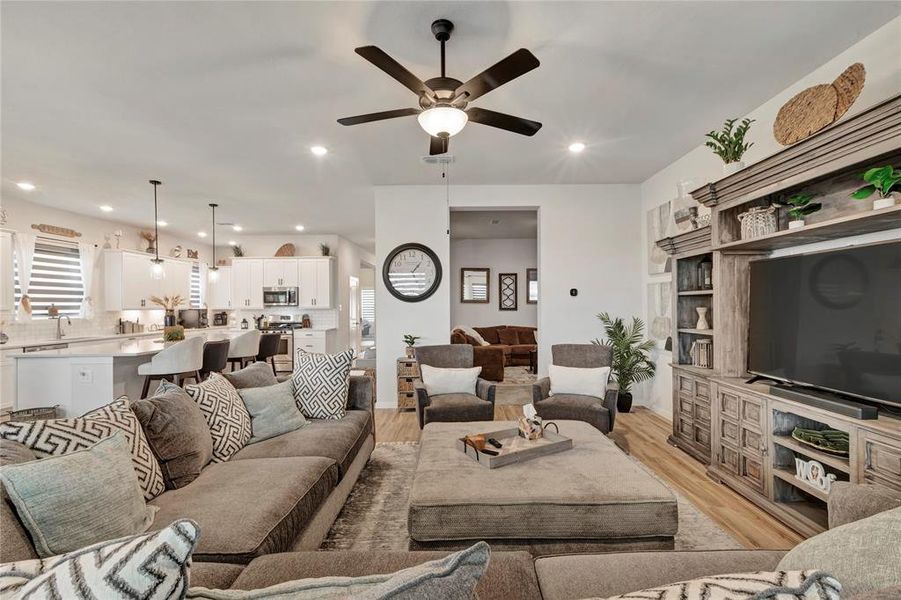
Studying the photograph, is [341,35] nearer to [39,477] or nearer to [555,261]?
[39,477]

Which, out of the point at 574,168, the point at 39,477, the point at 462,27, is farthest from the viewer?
the point at 574,168

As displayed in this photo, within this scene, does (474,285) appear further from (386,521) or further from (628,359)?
(386,521)

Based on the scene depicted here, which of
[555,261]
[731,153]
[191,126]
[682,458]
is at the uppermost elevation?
[191,126]

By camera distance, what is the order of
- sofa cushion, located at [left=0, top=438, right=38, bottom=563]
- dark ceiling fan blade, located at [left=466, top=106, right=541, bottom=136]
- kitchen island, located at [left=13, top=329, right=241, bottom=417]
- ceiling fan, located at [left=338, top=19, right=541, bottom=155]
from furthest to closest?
kitchen island, located at [left=13, top=329, right=241, bottom=417] < dark ceiling fan blade, located at [left=466, top=106, right=541, bottom=136] < ceiling fan, located at [left=338, top=19, right=541, bottom=155] < sofa cushion, located at [left=0, top=438, right=38, bottom=563]

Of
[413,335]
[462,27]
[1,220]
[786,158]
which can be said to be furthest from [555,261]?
[1,220]

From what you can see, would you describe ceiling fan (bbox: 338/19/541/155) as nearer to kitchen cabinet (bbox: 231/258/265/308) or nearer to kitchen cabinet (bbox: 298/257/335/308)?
kitchen cabinet (bbox: 298/257/335/308)

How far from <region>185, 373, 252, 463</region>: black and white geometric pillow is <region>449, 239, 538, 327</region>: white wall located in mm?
6706

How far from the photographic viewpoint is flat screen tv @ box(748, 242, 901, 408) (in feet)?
6.72

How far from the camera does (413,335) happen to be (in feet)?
17.7

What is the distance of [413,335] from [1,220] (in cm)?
528

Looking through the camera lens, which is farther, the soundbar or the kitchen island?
the kitchen island

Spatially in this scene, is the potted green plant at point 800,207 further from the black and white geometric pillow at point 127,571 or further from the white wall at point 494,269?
the white wall at point 494,269

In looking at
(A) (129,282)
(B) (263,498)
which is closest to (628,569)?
(B) (263,498)

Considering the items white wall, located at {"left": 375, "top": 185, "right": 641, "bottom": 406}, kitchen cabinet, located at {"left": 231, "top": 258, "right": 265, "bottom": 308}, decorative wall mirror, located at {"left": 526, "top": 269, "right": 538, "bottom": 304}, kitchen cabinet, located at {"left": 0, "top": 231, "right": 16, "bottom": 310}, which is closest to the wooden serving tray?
white wall, located at {"left": 375, "top": 185, "right": 641, "bottom": 406}
